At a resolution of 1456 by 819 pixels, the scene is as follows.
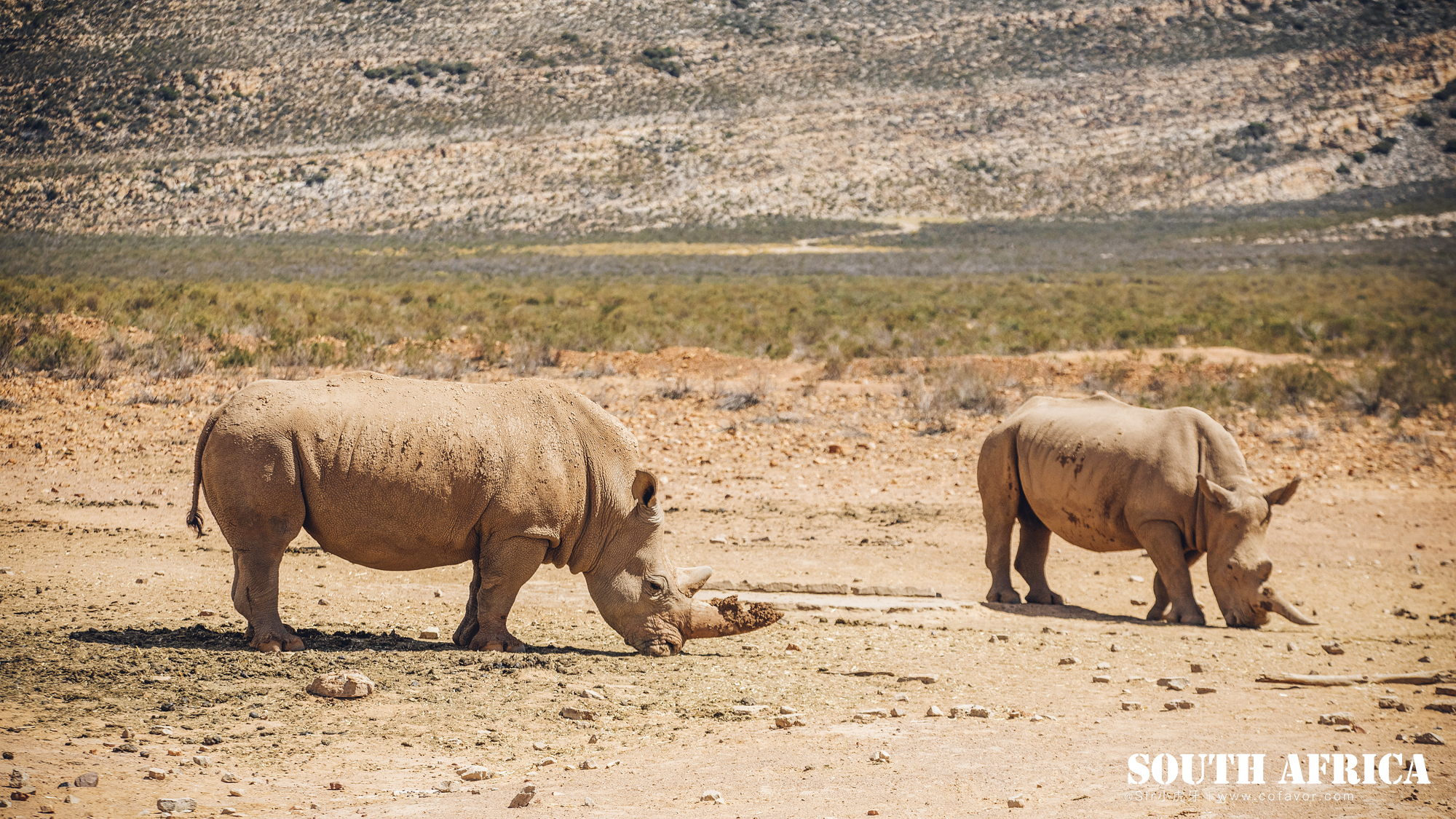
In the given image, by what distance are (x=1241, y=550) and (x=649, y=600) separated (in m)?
5.10

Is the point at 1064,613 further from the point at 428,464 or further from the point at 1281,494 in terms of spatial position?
the point at 428,464

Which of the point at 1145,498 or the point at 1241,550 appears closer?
the point at 1241,550

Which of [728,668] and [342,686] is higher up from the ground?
[342,686]

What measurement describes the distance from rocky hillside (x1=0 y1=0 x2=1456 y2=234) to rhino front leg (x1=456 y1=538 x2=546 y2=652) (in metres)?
58.9

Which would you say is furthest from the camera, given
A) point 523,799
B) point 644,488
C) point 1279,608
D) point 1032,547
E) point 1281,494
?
point 1032,547

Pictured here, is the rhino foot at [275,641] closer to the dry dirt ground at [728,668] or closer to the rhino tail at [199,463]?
the dry dirt ground at [728,668]

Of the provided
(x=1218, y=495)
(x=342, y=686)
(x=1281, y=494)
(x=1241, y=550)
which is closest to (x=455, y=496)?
(x=342, y=686)

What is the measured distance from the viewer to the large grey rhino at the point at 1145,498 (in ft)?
33.3

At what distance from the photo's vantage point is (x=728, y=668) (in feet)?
26.3

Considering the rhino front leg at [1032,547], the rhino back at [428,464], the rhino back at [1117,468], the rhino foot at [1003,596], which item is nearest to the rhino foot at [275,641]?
the rhino back at [428,464]

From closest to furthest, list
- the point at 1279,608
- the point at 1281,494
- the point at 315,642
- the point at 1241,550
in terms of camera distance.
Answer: the point at 315,642, the point at 1279,608, the point at 1241,550, the point at 1281,494

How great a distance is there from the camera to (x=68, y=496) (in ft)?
43.0

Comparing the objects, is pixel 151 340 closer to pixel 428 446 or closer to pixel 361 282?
pixel 428 446

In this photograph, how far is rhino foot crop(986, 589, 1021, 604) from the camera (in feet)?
36.1
